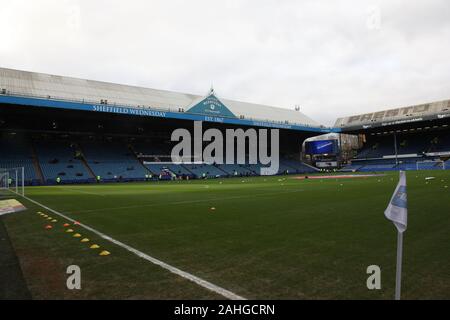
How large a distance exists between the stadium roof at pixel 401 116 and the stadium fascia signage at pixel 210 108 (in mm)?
26859

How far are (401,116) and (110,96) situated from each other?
190 ft

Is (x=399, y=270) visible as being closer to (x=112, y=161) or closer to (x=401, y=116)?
(x=112, y=161)

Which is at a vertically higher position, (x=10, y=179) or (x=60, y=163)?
(x=60, y=163)

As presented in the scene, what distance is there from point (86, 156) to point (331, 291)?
1859 inches

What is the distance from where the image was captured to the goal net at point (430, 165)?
5457 cm

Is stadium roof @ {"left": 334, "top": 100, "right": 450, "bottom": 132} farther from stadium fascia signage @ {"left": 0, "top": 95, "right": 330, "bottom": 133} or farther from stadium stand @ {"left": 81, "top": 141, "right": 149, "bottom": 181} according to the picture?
stadium stand @ {"left": 81, "top": 141, "right": 149, "bottom": 181}

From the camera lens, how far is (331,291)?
3.54 metres

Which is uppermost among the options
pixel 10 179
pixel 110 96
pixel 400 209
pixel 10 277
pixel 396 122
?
pixel 110 96

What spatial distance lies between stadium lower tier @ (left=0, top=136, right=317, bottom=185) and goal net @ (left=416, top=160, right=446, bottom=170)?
3094 cm

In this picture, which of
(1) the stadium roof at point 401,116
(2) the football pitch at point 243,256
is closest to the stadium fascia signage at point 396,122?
(1) the stadium roof at point 401,116

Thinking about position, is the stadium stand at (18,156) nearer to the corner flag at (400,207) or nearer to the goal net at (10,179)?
the goal net at (10,179)

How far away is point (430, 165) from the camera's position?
5650 cm

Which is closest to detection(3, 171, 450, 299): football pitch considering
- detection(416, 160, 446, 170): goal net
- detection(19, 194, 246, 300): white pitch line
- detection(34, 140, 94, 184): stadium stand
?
detection(19, 194, 246, 300): white pitch line

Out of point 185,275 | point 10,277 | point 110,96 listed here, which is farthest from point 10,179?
point 185,275
